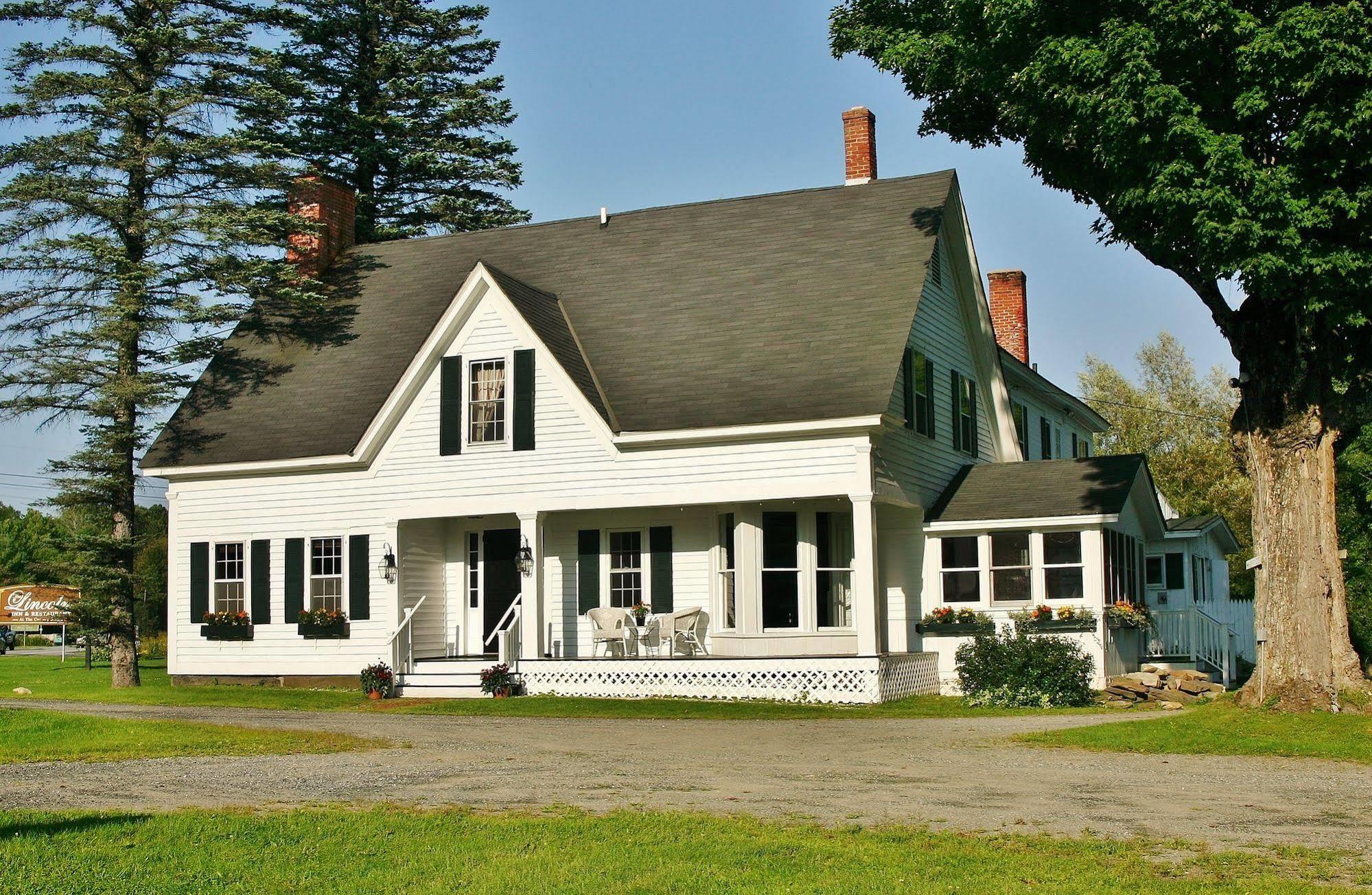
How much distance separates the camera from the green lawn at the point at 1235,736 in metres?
15.1

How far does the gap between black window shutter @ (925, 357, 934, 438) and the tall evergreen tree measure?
19714mm

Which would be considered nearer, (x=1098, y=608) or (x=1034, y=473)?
(x=1098, y=608)

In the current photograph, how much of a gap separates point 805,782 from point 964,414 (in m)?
17.0

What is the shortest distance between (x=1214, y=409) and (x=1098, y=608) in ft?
120

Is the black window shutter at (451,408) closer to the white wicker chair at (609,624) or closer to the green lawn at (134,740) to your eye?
the white wicker chair at (609,624)

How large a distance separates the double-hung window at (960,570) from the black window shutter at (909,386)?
2235mm

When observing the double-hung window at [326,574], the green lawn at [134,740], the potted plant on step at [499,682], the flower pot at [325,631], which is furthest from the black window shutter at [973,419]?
the green lawn at [134,740]

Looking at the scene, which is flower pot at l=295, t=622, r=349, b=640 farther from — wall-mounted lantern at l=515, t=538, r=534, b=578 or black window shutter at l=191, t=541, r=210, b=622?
wall-mounted lantern at l=515, t=538, r=534, b=578

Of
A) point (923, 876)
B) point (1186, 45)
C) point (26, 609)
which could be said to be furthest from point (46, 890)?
point (26, 609)

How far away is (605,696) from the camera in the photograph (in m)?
23.2

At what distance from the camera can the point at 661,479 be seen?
2356 centimetres

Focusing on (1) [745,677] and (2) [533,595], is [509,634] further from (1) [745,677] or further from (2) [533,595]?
(1) [745,677]

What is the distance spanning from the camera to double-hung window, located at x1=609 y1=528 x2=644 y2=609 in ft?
83.0

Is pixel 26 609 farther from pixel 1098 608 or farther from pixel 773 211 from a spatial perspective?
pixel 1098 608
